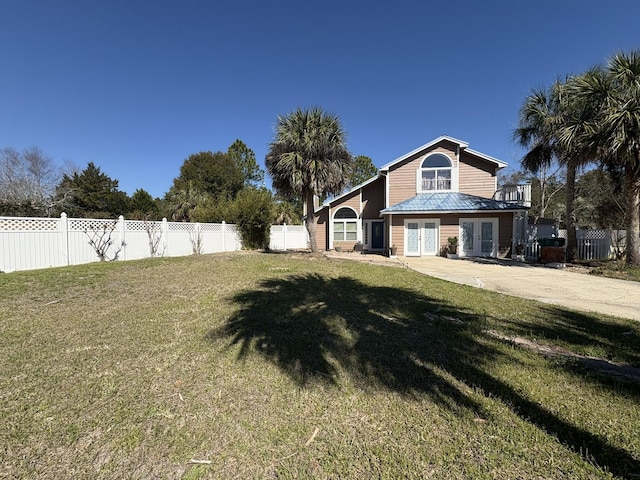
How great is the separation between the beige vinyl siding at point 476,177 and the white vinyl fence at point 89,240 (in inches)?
574

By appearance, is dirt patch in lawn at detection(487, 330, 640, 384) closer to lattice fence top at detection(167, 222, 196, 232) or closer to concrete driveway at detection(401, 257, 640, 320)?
concrete driveway at detection(401, 257, 640, 320)

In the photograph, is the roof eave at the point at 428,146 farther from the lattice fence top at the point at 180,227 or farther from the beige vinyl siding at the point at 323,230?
the lattice fence top at the point at 180,227

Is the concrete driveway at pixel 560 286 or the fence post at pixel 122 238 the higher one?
the fence post at pixel 122 238

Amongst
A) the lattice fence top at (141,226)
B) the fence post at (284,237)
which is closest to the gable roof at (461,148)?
the fence post at (284,237)

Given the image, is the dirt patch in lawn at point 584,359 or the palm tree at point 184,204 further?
the palm tree at point 184,204

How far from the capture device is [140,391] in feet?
9.20

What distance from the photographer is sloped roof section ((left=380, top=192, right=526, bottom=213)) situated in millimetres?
15341

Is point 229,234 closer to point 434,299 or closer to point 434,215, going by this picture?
point 434,215

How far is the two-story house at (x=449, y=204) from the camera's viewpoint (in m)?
15.8

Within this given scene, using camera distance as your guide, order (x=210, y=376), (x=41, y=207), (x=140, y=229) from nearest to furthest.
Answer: (x=210, y=376)
(x=140, y=229)
(x=41, y=207)

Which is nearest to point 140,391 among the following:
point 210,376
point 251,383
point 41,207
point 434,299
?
point 210,376

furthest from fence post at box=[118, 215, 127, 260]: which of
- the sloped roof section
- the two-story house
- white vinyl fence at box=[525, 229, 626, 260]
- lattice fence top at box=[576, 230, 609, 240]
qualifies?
lattice fence top at box=[576, 230, 609, 240]

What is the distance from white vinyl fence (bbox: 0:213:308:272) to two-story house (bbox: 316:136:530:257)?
1053 cm

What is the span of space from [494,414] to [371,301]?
3.57 metres
